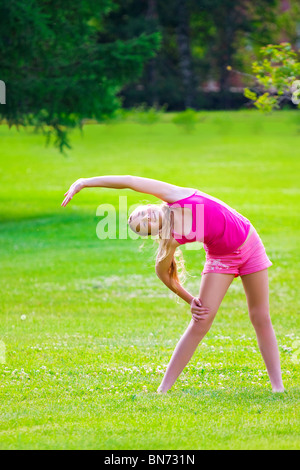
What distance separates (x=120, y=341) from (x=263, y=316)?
2.64 m

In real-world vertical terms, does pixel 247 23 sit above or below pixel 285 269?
above

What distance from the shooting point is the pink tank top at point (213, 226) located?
17.0 ft

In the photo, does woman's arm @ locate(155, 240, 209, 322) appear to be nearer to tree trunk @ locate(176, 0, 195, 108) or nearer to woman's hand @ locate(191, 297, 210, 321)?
woman's hand @ locate(191, 297, 210, 321)

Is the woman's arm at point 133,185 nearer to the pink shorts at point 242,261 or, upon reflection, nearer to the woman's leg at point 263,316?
the pink shorts at point 242,261

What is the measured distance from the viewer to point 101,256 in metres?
14.9

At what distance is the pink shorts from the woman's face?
0.49 m

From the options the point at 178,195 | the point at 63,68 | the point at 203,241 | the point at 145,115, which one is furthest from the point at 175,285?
the point at 145,115

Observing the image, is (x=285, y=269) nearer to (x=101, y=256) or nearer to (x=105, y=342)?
(x=101, y=256)

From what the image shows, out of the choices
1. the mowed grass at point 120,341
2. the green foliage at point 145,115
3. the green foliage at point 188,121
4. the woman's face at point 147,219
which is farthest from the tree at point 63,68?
the green foliage at point 145,115

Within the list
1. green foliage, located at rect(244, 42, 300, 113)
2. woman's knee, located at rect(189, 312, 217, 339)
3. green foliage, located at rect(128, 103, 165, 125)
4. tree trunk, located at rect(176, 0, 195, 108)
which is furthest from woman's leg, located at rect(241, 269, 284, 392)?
tree trunk, located at rect(176, 0, 195, 108)

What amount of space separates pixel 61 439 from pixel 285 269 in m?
9.65

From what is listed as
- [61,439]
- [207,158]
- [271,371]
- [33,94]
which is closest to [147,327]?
[271,371]

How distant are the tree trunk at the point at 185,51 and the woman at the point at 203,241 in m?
46.9
